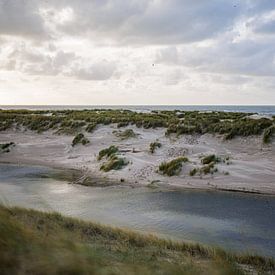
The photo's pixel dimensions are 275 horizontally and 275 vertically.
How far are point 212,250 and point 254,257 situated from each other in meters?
0.72

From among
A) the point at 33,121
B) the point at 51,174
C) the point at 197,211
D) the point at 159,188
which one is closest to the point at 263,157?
the point at 159,188

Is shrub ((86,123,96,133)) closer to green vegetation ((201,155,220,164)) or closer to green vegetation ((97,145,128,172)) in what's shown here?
green vegetation ((97,145,128,172))

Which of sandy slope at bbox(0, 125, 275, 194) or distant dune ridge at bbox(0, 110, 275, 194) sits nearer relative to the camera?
sandy slope at bbox(0, 125, 275, 194)

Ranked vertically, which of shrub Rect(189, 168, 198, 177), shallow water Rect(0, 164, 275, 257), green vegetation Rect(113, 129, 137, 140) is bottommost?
shallow water Rect(0, 164, 275, 257)

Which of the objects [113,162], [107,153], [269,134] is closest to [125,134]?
[107,153]

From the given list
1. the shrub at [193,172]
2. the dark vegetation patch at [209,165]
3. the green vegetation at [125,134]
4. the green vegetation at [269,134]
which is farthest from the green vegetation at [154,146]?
the green vegetation at [269,134]

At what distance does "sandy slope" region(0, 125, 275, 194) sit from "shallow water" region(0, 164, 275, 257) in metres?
1.44

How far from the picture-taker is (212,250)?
689 centimetres

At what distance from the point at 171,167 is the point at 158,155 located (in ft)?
11.1

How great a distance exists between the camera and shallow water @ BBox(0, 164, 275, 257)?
8906mm

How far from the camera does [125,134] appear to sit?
2534cm

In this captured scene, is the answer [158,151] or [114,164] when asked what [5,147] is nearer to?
[158,151]

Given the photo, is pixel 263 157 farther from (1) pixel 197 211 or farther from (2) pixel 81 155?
(2) pixel 81 155

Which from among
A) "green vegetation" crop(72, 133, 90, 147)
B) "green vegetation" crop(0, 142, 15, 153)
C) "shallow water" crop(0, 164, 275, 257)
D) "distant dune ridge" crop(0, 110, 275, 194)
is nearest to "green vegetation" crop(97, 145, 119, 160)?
"distant dune ridge" crop(0, 110, 275, 194)
